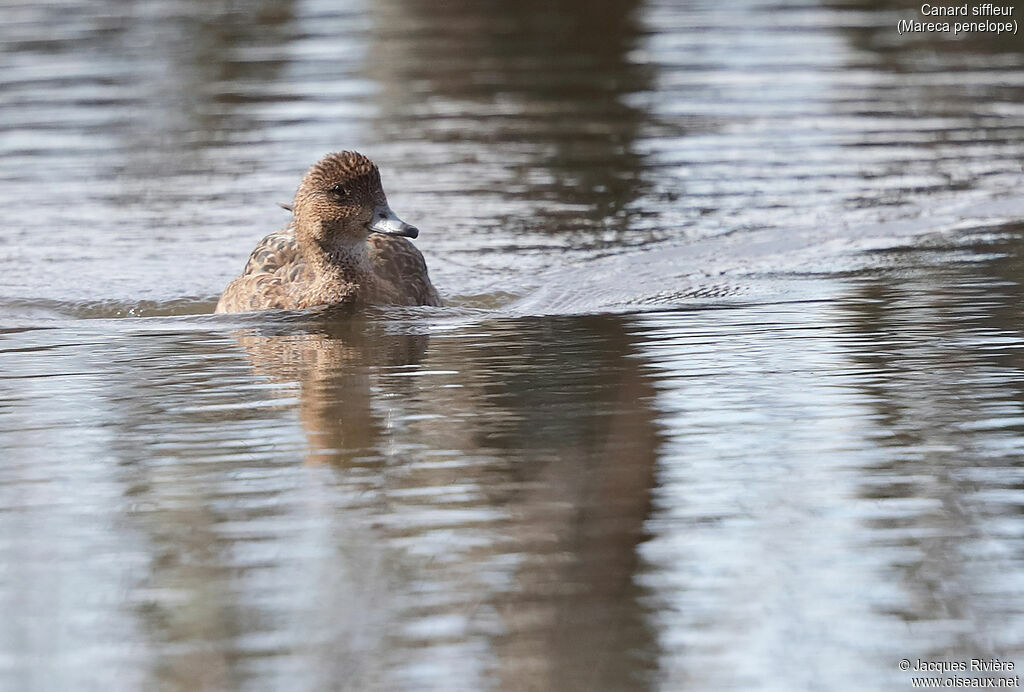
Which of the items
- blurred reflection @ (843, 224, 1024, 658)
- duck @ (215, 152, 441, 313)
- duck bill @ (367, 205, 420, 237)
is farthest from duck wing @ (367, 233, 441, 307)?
blurred reflection @ (843, 224, 1024, 658)

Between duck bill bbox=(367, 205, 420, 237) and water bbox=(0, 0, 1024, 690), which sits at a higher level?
duck bill bbox=(367, 205, 420, 237)

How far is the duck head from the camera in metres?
10.6

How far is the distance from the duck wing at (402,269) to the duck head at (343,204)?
216 mm

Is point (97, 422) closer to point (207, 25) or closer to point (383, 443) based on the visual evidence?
point (383, 443)

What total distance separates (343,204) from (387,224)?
0.32 meters

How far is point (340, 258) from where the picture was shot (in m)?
10.8

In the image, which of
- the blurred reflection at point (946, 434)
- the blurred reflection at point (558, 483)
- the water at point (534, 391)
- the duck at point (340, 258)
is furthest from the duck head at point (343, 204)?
the blurred reflection at point (946, 434)

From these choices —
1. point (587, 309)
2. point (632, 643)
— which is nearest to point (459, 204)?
point (587, 309)

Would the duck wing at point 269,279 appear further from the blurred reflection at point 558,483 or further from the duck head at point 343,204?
the blurred reflection at point 558,483

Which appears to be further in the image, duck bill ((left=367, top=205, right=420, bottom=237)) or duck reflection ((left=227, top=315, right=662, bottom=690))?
duck bill ((left=367, top=205, right=420, bottom=237))

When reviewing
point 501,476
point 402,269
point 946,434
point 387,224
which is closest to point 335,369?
point 387,224

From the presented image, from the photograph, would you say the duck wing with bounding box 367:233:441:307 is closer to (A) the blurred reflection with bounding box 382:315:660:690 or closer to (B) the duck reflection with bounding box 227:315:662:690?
(B) the duck reflection with bounding box 227:315:662:690

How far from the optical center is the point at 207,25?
23672 millimetres

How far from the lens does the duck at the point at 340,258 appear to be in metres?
10.7
